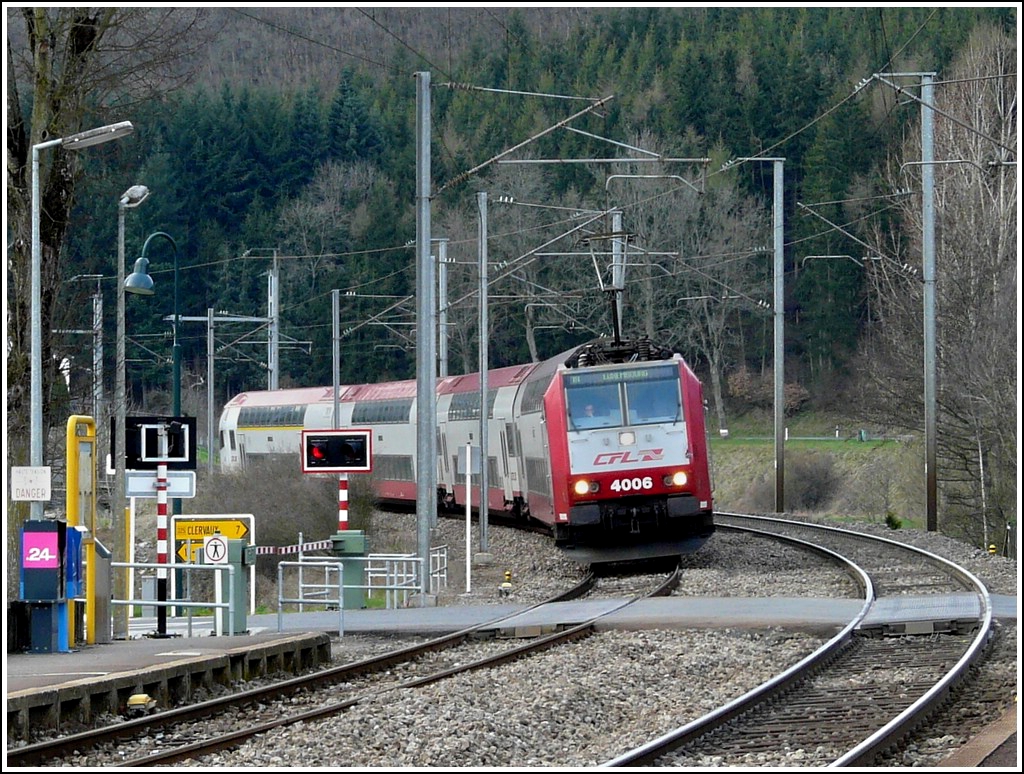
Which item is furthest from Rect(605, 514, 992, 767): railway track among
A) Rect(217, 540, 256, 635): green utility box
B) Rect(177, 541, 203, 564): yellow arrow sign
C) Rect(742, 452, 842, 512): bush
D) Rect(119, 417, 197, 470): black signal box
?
Rect(742, 452, 842, 512): bush

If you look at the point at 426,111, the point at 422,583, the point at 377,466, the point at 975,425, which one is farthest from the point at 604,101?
the point at 377,466

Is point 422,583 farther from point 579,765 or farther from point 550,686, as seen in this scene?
point 579,765

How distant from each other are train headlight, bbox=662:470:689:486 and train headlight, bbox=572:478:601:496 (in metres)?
1.00

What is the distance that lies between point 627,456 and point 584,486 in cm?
78

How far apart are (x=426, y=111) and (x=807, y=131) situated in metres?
58.2

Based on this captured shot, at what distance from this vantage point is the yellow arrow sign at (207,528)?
78.4 feet

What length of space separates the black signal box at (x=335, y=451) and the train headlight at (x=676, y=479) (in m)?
5.29

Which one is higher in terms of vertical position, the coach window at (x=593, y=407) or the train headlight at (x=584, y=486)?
the coach window at (x=593, y=407)

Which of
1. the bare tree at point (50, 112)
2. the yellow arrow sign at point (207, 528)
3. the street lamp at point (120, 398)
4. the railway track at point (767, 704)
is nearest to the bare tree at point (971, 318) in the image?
the street lamp at point (120, 398)

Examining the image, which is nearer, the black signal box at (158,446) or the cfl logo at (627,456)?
the black signal box at (158,446)

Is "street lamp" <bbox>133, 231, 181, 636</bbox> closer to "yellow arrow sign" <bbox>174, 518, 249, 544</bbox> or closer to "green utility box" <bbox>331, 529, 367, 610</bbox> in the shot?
"yellow arrow sign" <bbox>174, 518, 249, 544</bbox>

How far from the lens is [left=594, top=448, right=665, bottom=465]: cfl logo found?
2489 cm

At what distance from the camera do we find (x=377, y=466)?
1838 inches

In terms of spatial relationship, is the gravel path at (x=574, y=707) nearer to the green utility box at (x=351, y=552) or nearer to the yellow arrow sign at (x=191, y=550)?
the green utility box at (x=351, y=552)
